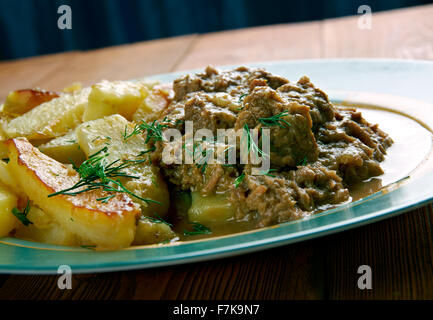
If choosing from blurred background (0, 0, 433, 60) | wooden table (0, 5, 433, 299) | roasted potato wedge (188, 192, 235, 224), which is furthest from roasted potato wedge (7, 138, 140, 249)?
blurred background (0, 0, 433, 60)

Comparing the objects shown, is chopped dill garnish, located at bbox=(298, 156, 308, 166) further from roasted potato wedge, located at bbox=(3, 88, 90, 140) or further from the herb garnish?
roasted potato wedge, located at bbox=(3, 88, 90, 140)

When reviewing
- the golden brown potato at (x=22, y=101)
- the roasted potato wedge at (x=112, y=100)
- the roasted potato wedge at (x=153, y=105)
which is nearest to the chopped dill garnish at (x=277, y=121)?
the roasted potato wedge at (x=153, y=105)

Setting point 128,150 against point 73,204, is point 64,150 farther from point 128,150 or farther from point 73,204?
point 73,204

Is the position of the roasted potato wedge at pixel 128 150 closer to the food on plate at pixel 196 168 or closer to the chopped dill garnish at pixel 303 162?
the food on plate at pixel 196 168

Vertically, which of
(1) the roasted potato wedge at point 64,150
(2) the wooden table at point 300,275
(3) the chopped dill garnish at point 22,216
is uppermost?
(1) the roasted potato wedge at point 64,150

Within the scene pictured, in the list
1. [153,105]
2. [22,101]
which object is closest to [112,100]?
[153,105]

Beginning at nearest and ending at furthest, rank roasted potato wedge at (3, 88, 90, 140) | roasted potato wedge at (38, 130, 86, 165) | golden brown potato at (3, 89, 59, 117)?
roasted potato wedge at (38, 130, 86, 165) < roasted potato wedge at (3, 88, 90, 140) < golden brown potato at (3, 89, 59, 117)

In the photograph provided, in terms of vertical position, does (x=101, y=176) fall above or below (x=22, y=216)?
above
